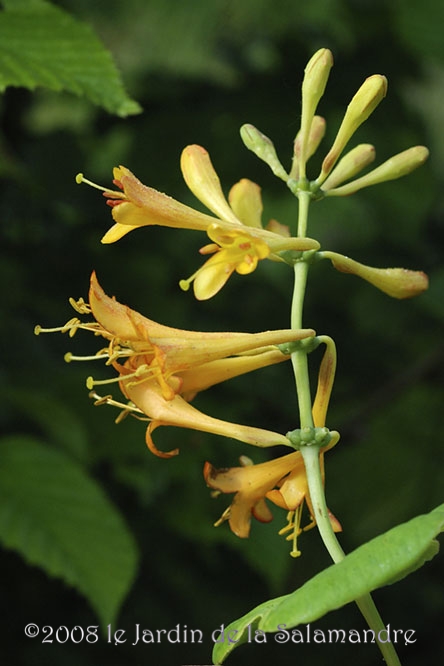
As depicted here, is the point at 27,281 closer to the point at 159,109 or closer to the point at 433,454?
the point at 159,109

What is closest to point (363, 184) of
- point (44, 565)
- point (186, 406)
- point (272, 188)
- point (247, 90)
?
point (186, 406)

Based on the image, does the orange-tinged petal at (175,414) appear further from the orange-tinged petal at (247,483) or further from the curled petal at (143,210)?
the curled petal at (143,210)

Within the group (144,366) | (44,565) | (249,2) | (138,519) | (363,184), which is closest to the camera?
(144,366)

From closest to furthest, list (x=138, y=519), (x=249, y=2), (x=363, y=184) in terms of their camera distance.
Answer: (x=363, y=184)
(x=138, y=519)
(x=249, y=2)

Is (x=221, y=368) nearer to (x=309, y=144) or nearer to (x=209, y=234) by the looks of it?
(x=209, y=234)

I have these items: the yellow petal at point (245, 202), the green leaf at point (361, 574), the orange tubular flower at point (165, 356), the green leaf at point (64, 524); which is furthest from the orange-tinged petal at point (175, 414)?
the green leaf at point (64, 524)

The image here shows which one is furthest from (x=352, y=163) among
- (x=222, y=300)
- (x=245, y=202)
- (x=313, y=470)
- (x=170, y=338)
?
(x=222, y=300)

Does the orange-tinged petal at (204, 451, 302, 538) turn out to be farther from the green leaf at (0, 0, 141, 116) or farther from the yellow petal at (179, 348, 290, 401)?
the green leaf at (0, 0, 141, 116)
